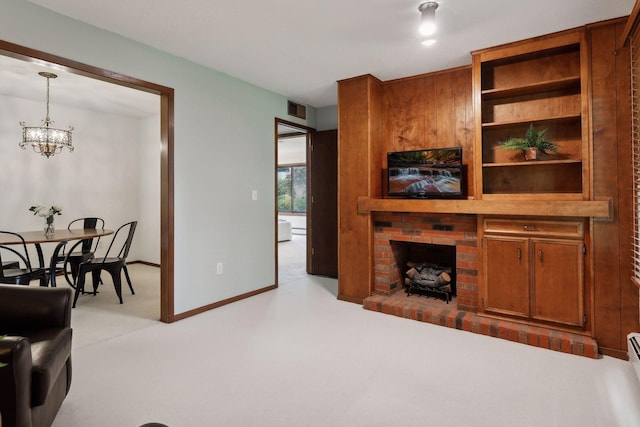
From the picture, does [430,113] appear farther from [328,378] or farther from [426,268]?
[328,378]

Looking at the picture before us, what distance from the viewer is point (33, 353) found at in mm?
1563

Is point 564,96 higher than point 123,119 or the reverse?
the reverse

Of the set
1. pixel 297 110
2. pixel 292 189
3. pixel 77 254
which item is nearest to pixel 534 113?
pixel 297 110

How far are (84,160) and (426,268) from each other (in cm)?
529

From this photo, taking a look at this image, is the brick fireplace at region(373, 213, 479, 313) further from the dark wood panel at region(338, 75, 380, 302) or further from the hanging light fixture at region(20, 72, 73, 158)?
the hanging light fixture at region(20, 72, 73, 158)

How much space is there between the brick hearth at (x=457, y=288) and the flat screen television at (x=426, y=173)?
0.77 ft

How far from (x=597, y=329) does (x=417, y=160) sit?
2.03 meters

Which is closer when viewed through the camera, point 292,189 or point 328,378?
point 328,378

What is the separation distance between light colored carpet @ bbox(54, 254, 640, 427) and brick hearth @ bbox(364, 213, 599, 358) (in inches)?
3.8

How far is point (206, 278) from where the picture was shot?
12.0 ft

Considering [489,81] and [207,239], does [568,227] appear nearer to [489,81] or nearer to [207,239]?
[489,81]

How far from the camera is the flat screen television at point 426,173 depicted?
341cm

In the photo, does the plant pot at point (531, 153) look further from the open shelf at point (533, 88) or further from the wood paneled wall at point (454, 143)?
the open shelf at point (533, 88)

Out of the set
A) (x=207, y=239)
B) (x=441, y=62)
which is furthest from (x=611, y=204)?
(x=207, y=239)
